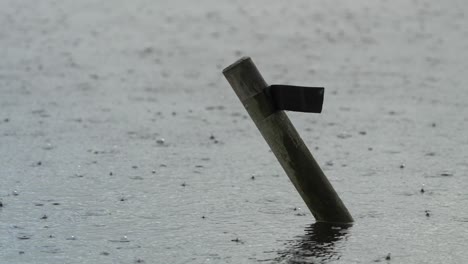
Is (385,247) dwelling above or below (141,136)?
below

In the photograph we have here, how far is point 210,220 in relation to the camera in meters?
9.27

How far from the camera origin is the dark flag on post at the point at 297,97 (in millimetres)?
8250

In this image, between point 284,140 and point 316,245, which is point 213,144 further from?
point 316,245

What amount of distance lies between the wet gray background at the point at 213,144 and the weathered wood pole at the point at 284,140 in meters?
A: 0.25

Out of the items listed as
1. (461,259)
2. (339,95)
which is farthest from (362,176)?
(339,95)

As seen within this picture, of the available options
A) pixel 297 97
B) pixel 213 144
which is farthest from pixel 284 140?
pixel 213 144

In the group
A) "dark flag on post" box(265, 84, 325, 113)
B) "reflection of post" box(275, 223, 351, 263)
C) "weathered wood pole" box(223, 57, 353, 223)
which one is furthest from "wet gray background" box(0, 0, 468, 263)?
"dark flag on post" box(265, 84, 325, 113)

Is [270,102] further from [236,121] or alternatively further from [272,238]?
[236,121]

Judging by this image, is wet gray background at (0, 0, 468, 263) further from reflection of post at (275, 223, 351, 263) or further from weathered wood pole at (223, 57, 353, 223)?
weathered wood pole at (223, 57, 353, 223)

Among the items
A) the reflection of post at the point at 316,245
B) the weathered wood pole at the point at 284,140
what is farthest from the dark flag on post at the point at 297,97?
the reflection of post at the point at 316,245

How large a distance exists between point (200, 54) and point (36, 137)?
807 cm

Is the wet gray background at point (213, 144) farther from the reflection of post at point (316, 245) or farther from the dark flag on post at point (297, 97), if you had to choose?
the dark flag on post at point (297, 97)

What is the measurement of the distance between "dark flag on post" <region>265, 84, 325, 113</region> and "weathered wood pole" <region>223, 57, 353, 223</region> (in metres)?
0.07

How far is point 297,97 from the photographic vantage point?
8352 millimetres
